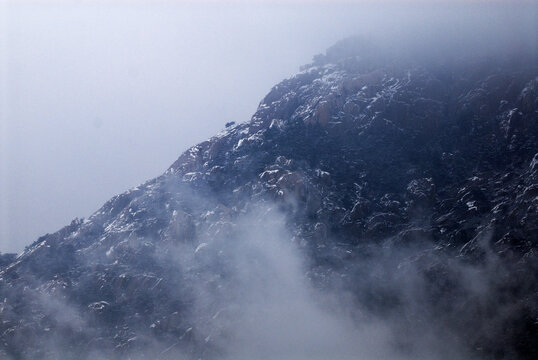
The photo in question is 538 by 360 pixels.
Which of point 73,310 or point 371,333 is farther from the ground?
point 73,310

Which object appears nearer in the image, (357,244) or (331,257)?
(331,257)

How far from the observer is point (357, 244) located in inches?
6575

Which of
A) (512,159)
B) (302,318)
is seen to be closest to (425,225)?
(512,159)

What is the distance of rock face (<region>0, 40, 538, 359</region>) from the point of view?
473 ft

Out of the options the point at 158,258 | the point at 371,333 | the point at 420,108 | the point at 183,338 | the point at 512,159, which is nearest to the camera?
the point at 371,333

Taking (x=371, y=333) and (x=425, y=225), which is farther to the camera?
(x=425, y=225)

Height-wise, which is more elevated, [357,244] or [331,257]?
[357,244]

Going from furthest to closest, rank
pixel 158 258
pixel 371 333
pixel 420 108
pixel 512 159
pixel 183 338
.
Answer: pixel 420 108 → pixel 158 258 → pixel 512 159 → pixel 183 338 → pixel 371 333

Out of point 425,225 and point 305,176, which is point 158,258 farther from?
point 425,225

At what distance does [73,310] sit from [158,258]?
27372mm

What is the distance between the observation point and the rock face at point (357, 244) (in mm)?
144250

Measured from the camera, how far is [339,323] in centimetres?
15125

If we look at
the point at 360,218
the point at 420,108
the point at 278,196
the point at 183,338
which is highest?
the point at 420,108

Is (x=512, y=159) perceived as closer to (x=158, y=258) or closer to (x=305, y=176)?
(x=305, y=176)
